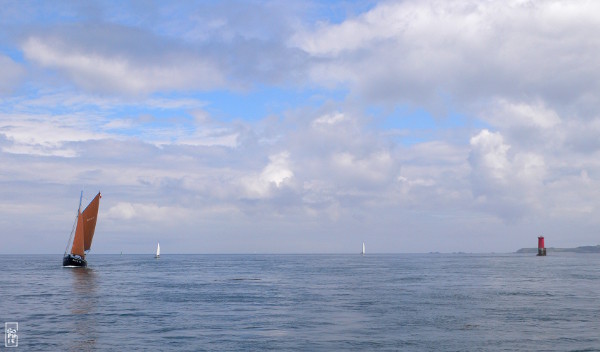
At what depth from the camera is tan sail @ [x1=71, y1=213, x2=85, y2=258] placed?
404ft

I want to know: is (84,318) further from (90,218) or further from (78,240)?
(78,240)

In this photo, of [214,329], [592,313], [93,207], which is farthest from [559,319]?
[93,207]

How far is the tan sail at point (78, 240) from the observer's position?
123 metres

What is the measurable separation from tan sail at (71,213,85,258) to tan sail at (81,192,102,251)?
0.87m

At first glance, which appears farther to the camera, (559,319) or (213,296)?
(213,296)

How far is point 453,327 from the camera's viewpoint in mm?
39844

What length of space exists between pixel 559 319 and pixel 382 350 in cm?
1862

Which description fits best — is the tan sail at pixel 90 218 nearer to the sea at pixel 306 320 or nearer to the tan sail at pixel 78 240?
the tan sail at pixel 78 240

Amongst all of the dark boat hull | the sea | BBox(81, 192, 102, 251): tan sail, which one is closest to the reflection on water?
the sea

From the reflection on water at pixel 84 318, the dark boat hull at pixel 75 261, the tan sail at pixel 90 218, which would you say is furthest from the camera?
the dark boat hull at pixel 75 261

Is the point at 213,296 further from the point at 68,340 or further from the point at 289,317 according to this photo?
the point at 68,340

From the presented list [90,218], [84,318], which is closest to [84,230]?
[90,218]

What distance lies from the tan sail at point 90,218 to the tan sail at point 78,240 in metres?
0.87

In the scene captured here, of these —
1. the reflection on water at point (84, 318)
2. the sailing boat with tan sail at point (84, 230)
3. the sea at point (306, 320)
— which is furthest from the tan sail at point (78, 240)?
the sea at point (306, 320)
